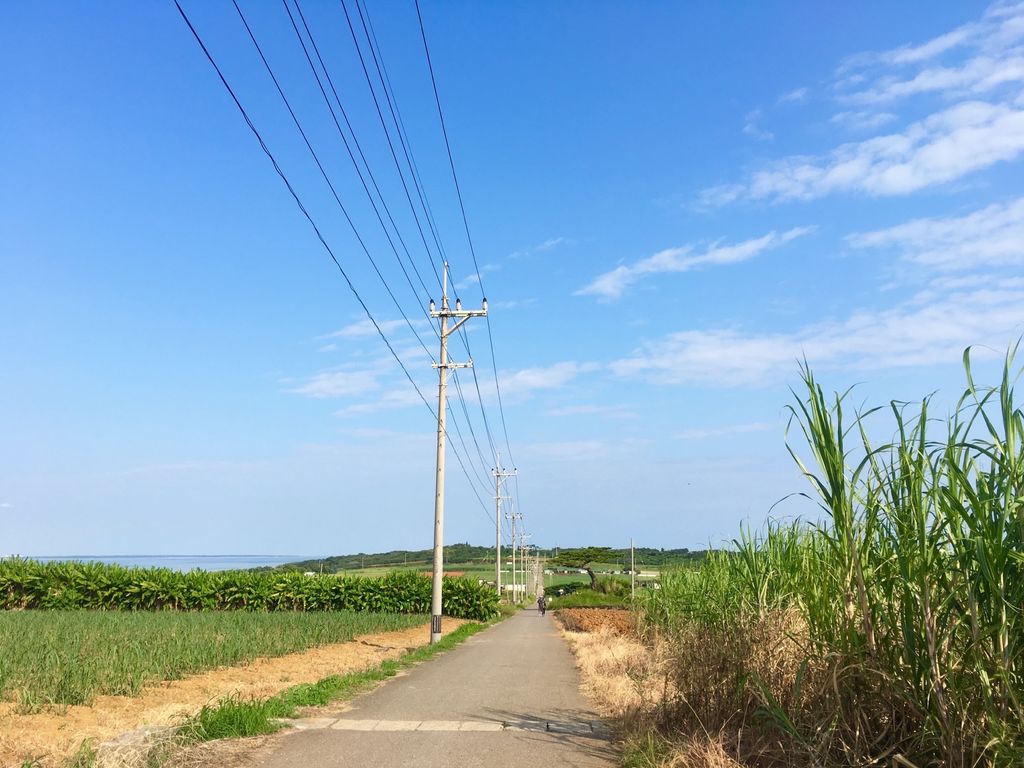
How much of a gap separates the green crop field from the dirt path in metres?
0.28

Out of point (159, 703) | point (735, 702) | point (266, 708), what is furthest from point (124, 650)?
point (735, 702)

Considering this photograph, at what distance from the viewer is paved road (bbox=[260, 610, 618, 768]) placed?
25.4 ft

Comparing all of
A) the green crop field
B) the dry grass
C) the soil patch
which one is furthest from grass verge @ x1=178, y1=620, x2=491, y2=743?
the soil patch

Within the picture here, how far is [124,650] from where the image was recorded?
1518 cm

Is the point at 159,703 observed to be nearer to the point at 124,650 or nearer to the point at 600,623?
the point at 124,650

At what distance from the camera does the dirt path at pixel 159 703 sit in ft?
25.9

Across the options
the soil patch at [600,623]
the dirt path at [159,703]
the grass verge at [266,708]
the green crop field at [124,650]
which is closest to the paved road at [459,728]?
the grass verge at [266,708]

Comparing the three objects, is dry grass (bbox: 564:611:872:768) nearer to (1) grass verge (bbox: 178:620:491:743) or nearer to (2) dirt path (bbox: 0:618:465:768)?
(1) grass verge (bbox: 178:620:491:743)

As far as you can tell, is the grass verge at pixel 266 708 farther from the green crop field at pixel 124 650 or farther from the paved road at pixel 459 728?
the green crop field at pixel 124 650

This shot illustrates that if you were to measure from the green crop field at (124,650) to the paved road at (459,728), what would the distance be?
390cm

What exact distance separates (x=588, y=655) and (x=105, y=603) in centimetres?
3090

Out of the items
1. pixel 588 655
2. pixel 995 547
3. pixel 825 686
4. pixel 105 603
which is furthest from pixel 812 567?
pixel 105 603

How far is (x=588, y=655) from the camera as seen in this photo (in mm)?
18422

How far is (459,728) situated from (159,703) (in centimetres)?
531
